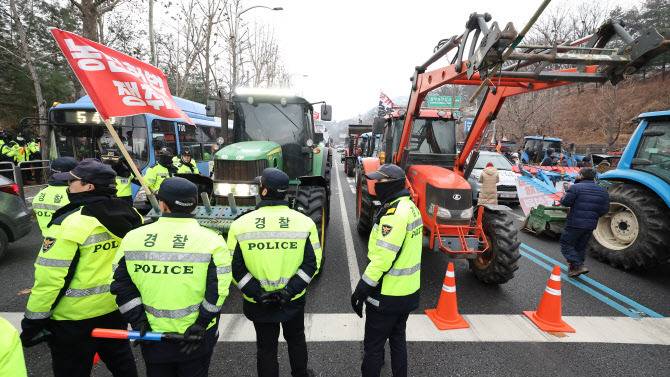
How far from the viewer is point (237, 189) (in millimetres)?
5105

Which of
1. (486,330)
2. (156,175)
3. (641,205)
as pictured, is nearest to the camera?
(486,330)

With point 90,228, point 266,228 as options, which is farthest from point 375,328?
point 90,228

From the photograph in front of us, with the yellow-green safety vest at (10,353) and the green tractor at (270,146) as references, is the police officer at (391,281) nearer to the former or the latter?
the yellow-green safety vest at (10,353)

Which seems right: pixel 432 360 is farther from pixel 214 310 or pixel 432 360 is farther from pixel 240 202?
pixel 240 202

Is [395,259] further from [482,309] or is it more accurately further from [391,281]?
[482,309]

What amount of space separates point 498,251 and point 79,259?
454 centimetres

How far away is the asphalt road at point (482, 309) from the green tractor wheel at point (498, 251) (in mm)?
257

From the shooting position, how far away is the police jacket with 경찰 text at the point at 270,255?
7.85ft

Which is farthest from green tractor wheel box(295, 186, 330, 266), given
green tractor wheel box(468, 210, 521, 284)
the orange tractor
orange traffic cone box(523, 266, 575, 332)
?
orange traffic cone box(523, 266, 575, 332)

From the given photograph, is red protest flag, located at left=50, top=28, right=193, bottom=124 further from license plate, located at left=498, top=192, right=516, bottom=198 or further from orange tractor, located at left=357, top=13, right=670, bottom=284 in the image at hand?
license plate, located at left=498, top=192, right=516, bottom=198

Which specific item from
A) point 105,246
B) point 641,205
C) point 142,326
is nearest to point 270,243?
point 142,326

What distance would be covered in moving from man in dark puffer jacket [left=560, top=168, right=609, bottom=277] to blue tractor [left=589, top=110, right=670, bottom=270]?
2.58 ft

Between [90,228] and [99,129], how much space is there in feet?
26.0

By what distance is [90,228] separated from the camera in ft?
7.13
